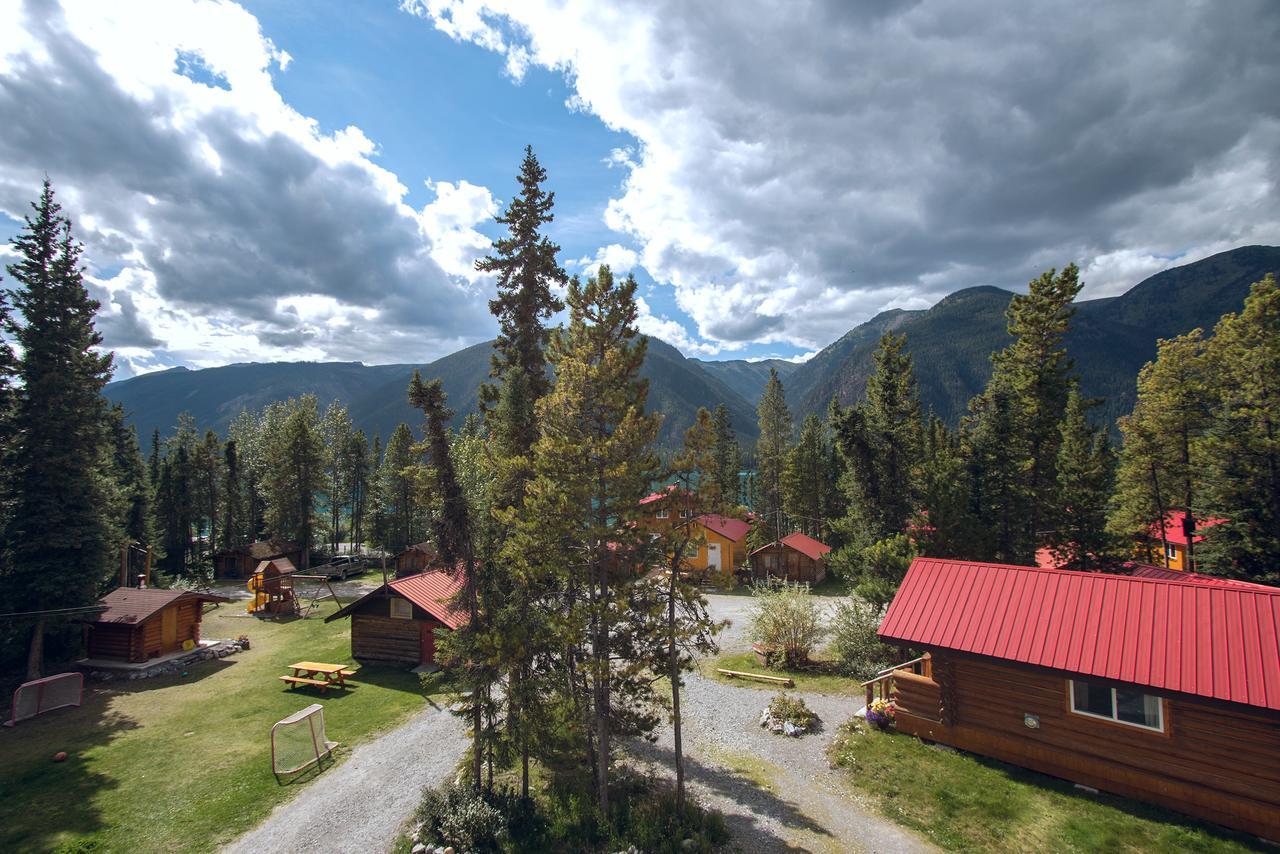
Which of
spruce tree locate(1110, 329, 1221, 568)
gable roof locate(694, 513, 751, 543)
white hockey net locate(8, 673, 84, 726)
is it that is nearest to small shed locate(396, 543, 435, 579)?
gable roof locate(694, 513, 751, 543)

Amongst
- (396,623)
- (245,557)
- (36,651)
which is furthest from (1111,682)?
(245,557)

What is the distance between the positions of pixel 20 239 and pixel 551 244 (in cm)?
2227

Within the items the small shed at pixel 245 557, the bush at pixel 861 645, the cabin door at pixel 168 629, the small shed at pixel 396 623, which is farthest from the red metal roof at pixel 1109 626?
the small shed at pixel 245 557

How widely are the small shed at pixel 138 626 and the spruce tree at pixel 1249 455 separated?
4903 centimetres

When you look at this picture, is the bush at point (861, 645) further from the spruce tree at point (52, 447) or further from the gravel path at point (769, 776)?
the spruce tree at point (52, 447)

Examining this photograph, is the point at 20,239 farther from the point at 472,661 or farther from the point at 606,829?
the point at 606,829

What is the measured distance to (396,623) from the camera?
24.5m

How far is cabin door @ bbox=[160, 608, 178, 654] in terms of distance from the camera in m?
25.3

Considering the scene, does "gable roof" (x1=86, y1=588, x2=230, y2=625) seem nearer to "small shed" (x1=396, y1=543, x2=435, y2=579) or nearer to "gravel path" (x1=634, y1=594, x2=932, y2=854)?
"small shed" (x1=396, y1=543, x2=435, y2=579)

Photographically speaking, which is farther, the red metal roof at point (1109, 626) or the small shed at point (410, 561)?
the small shed at point (410, 561)

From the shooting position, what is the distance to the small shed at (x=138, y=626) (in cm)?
2419

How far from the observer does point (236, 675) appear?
2370 centimetres

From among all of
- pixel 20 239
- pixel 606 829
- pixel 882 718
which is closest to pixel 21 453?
pixel 20 239

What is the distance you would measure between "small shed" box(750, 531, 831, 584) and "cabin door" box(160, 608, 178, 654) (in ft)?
127
